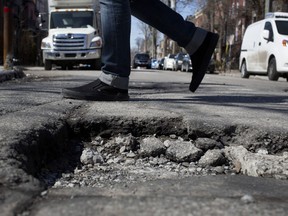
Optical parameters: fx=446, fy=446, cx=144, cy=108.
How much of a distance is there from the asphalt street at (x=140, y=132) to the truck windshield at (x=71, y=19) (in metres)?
13.9

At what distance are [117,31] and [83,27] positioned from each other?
1417cm

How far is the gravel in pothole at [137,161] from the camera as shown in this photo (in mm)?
1977

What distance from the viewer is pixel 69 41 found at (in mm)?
16719

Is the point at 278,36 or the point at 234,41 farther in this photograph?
the point at 234,41

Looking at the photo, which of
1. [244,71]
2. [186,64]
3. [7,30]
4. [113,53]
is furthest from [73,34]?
[113,53]

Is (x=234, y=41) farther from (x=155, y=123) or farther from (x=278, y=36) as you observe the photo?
(x=155, y=123)

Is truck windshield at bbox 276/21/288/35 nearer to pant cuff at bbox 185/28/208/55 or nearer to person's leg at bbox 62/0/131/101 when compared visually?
pant cuff at bbox 185/28/208/55

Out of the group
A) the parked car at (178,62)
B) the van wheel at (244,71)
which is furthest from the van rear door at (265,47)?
the parked car at (178,62)

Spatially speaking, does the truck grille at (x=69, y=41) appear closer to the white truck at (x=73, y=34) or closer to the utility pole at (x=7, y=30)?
the white truck at (x=73, y=34)

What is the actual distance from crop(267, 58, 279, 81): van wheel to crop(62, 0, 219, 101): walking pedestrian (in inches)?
396

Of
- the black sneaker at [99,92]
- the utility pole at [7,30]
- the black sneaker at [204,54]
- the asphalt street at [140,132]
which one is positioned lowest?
the asphalt street at [140,132]

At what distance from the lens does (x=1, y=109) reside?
301cm

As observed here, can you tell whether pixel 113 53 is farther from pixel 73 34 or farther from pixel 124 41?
pixel 73 34

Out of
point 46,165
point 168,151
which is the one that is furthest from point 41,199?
point 168,151
